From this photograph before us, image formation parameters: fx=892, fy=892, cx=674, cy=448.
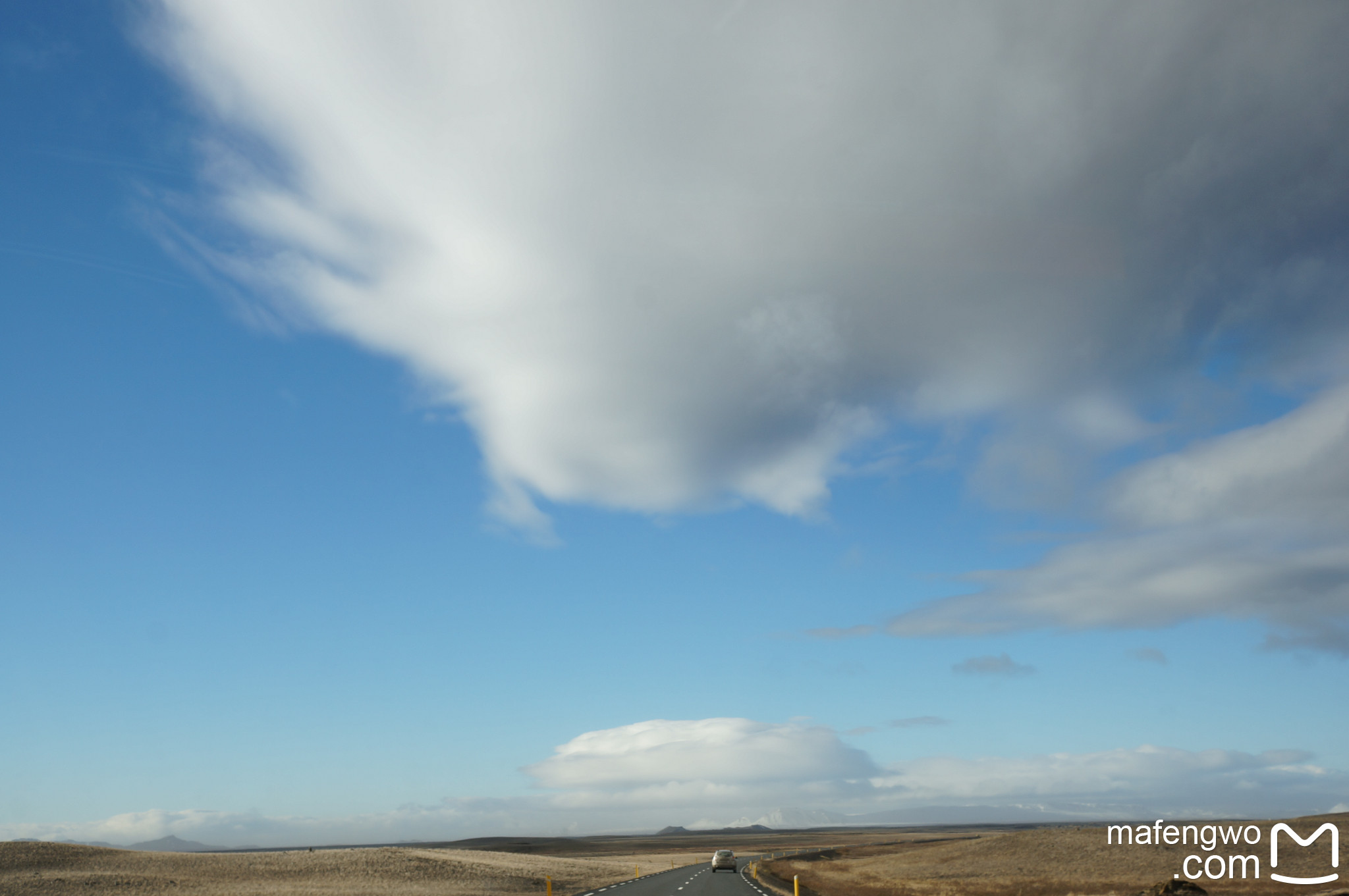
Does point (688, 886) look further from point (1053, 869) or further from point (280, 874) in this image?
point (280, 874)

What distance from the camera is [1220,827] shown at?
60656mm

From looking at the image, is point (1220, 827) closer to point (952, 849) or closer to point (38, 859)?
point (952, 849)

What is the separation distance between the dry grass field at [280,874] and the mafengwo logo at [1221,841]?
3448 centimetres

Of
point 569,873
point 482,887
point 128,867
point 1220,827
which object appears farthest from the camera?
point 569,873

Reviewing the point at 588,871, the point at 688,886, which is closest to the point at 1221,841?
the point at 688,886

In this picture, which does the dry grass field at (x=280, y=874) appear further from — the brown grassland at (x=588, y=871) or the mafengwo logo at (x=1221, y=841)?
the mafengwo logo at (x=1221, y=841)

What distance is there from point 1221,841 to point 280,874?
64.2 metres

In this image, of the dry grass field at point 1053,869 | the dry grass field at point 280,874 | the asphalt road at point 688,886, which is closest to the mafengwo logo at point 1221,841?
the dry grass field at point 1053,869

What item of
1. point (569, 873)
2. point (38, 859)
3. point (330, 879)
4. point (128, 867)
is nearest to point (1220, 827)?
point (569, 873)

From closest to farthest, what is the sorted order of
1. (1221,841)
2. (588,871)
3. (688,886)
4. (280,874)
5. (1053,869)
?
(688,886)
(1053,869)
(1221,841)
(280,874)
(588,871)

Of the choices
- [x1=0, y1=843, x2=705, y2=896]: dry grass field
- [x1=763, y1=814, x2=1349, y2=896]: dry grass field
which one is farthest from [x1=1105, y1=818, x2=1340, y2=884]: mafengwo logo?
[x1=0, y1=843, x2=705, y2=896]: dry grass field

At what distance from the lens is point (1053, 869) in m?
54.2

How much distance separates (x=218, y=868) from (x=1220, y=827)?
235 ft

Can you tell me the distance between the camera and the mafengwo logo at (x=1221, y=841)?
46.2 meters
